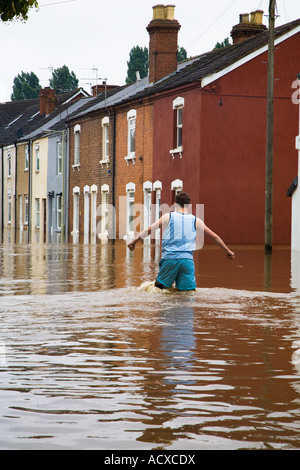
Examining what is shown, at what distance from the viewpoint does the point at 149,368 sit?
6656mm

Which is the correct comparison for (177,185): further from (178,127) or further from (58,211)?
(58,211)

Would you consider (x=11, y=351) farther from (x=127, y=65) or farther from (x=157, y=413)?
(x=127, y=65)

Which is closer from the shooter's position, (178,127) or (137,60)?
(178,127)

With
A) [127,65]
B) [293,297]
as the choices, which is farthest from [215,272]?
[127,65]

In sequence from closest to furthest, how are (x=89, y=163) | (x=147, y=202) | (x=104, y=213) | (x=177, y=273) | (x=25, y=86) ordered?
(x=177, y=273)
(x=147, y=202)
(x=104, y=213)
(x=89, y=163)
(x=25, y=86)

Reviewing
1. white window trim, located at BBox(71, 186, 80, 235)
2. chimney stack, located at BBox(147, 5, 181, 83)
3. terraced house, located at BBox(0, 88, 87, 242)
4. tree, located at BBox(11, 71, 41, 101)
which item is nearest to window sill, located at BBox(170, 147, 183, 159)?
chimney stack, located at BBox(147, 5, 181, 83)

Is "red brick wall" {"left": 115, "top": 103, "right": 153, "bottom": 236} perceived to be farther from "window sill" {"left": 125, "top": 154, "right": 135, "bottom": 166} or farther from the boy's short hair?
the boy's short hair

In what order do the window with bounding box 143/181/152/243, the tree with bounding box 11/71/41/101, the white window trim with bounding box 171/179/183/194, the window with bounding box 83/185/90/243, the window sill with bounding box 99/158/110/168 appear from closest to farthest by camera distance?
the white window trim with bounding box 171/179/183/194
the window with bounding box 143/181/152/243
the window sill with bounding box 99/158/110/168
the window with bounding box 83/185/90/243
the tree with bounding box 11/71/41/101

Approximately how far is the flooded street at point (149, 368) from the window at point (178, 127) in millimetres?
20254

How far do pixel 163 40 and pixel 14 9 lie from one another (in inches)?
1178

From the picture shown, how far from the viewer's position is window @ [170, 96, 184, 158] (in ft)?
111

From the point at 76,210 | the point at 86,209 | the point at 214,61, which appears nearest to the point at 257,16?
the point at 214,61

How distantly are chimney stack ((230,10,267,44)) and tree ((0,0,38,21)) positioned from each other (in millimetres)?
29359
